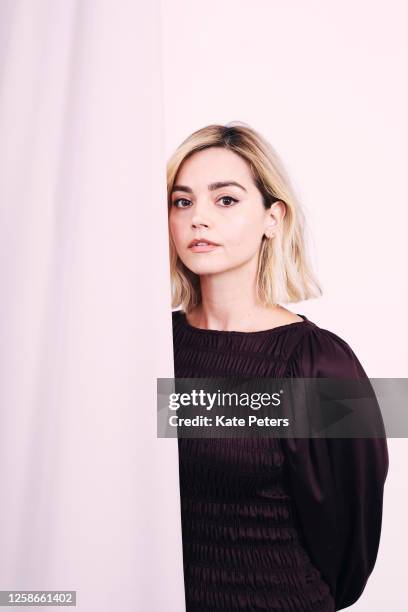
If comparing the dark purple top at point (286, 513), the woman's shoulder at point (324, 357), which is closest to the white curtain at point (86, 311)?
the dark purple top at point (286, 513)

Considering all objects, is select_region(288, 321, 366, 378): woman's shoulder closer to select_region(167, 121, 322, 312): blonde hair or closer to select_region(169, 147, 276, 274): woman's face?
select_region(167, 121, 322, 312): blonde hair

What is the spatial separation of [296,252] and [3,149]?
49cm

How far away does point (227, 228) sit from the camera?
0.88 metres

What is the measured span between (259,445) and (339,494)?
15 cm

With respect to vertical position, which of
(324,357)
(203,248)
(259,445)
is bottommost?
(259,445)

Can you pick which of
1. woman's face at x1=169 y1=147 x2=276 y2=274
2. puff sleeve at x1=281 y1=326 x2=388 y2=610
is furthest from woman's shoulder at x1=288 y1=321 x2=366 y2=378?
woman's face at x1=169 y1=147 x2=276 y2=274

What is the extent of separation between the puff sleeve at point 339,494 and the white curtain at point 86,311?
23cm

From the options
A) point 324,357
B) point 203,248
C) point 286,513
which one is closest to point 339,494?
point 286,513

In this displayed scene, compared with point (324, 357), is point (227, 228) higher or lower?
higher

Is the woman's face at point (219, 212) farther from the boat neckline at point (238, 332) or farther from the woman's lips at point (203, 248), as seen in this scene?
the boat neckline at point (238, 332)

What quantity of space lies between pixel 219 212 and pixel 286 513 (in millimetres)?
510

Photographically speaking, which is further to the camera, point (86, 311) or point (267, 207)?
point (267, 207)

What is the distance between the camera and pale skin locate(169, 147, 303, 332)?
88 cm

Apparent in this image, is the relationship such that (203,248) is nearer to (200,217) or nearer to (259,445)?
(200,217)
